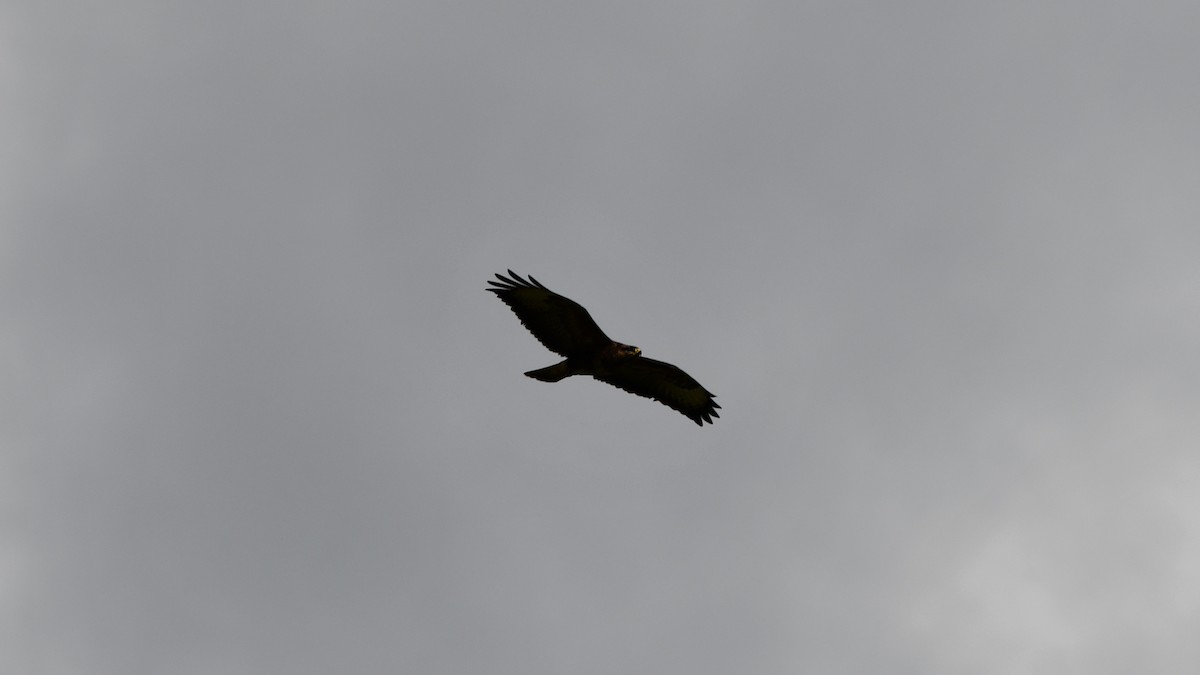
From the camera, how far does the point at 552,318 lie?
27484mm

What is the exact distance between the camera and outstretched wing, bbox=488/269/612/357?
89.1ft

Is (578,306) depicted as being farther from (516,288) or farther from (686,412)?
(686,412)

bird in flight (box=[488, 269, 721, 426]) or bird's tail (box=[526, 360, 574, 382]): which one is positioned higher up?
bird in flight (box=[488, 269, 721, 426])

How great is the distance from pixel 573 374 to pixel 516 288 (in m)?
2.08

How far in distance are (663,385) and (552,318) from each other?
3232mm

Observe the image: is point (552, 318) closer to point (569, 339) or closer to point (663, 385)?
point (569, 339)

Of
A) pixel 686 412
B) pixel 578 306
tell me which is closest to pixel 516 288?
pixel 578 306

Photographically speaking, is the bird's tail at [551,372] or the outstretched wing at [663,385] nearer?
A: the bird's tail at [551,372]

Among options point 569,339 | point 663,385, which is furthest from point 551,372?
point 663,385

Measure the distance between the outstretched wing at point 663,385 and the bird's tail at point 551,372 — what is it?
1.05 meters

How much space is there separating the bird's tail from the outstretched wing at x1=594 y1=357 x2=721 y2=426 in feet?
3.43

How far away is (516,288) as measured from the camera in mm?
27500

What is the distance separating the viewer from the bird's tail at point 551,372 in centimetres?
2742

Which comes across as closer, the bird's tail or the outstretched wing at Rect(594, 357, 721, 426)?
the bird's tail
